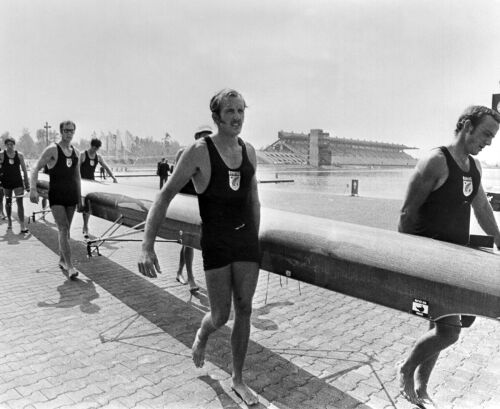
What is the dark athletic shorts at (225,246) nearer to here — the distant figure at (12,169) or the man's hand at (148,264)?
the man's hand at (148,264)

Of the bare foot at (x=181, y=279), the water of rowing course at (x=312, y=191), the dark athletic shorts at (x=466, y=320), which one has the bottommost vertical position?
the water of rowing course at (x=312, y=191)

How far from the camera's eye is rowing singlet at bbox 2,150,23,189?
31.8 ft

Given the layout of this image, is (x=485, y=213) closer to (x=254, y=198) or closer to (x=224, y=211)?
(x=254, y=198)

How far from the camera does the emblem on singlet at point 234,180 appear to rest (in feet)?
9.07

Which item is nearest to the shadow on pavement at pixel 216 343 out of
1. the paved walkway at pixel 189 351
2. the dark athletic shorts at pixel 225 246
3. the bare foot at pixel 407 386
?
the paved walkway at pixel 189 351

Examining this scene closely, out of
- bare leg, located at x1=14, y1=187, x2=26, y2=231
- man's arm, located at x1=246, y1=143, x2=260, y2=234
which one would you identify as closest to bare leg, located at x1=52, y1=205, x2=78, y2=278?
man's arm, located at x1=246, y1=143, x2=260, y2=234

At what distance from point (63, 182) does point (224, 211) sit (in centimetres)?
384

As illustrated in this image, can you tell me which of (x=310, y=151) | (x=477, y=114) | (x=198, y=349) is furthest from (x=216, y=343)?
(x=310, y=151)

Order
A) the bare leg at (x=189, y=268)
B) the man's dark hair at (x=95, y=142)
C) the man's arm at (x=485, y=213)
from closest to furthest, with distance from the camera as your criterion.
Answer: the man's arm at (x=485, y=213) < the bare leg at (x=189, y=268) < the man's dark hair at (x=95, y=142)

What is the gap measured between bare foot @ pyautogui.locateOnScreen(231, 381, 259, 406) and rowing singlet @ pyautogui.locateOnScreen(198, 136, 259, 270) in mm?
901

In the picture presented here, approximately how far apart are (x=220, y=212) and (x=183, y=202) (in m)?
2.22

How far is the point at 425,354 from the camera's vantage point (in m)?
2.82

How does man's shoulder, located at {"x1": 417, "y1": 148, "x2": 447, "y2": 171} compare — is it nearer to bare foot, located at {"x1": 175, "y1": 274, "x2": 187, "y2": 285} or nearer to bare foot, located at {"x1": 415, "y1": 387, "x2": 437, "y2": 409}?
bare foot, located at {"x1": 415, "y1": 387, "x2": 437, "y2": 409}

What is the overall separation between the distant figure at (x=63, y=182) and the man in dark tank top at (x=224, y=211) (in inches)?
139
